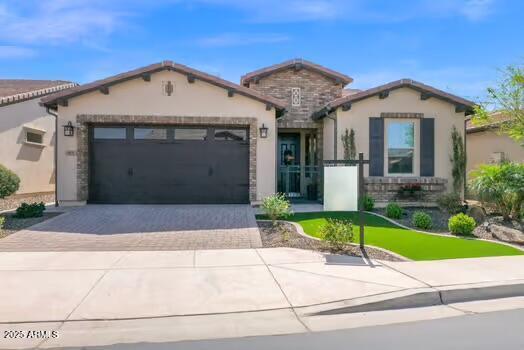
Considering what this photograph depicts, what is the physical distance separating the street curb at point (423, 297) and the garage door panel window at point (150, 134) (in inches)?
407

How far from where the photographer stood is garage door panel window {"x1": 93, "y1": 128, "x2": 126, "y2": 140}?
14094mm

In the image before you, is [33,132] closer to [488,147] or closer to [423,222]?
[423,222]

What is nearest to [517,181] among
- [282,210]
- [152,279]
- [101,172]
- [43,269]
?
[282,210]

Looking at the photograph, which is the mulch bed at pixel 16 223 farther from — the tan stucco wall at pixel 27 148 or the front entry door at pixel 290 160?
the front entry door at pixel 290 160

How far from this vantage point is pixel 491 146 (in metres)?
17.4

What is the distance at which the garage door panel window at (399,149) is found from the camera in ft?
47.0

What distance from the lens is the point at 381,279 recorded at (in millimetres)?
6145

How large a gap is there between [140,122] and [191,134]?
170 centimetres

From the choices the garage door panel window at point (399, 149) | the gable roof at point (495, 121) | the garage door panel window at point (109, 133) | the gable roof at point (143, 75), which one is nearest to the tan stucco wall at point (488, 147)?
the gable roof at point (495, 121)

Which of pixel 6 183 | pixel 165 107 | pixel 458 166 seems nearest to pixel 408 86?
pixel 458 166

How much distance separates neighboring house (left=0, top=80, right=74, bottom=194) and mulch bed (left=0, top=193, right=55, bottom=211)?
20 centimetres

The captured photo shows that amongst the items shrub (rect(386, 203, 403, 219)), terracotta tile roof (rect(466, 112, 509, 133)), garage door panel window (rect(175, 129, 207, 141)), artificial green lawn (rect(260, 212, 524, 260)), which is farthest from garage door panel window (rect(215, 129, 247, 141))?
terracotta tile roof (rect(466, 112, 509, 133))

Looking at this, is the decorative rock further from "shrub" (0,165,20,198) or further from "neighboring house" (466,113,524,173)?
"shrub" (0,165,20,198)

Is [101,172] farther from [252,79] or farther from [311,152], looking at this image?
[311,152]
